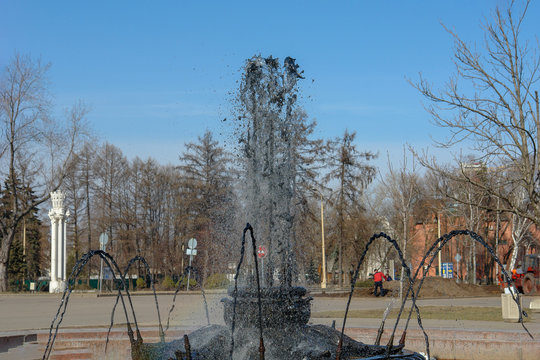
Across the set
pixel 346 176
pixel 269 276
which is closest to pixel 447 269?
pixel 346 176

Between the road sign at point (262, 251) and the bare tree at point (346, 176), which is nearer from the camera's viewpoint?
the road sign at point (262, 251)

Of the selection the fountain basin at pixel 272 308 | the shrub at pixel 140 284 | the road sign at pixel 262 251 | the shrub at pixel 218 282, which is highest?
the road sign at pixel 262 251

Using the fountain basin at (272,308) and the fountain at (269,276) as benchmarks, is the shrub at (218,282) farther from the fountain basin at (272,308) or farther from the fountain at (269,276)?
the fountain basin at (272,308)

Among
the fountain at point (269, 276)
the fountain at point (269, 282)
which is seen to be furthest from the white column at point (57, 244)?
the fountain at point (269, 276)

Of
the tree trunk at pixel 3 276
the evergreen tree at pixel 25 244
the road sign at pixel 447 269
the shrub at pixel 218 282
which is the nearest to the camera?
the shrub at pixel 218 282

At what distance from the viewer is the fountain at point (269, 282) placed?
23.5 feet

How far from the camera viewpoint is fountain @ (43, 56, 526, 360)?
7.16 metres

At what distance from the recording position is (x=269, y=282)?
26.1 feet

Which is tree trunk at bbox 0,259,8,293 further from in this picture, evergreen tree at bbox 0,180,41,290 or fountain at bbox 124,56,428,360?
fountain at bbox 124,56,428,360

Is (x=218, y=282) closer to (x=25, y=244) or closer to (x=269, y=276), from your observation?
(x=269, y=276)

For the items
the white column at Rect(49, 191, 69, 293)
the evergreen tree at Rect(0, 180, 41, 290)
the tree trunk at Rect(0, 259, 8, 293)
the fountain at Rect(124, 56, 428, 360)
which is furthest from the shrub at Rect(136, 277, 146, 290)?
the fountain at Rect(124, 56, 428, 360)

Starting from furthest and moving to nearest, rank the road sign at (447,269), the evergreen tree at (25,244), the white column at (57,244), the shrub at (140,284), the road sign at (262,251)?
1. the evergreen tree at (25,244)
2. the shrub at (140,284)
3. the road sign at (447,269)
4. the white column at (57,244)
5. the road sign at (262,251)

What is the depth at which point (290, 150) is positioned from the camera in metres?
9.17

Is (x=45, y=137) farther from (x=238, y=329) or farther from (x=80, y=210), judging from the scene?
(x=238, y=329)
